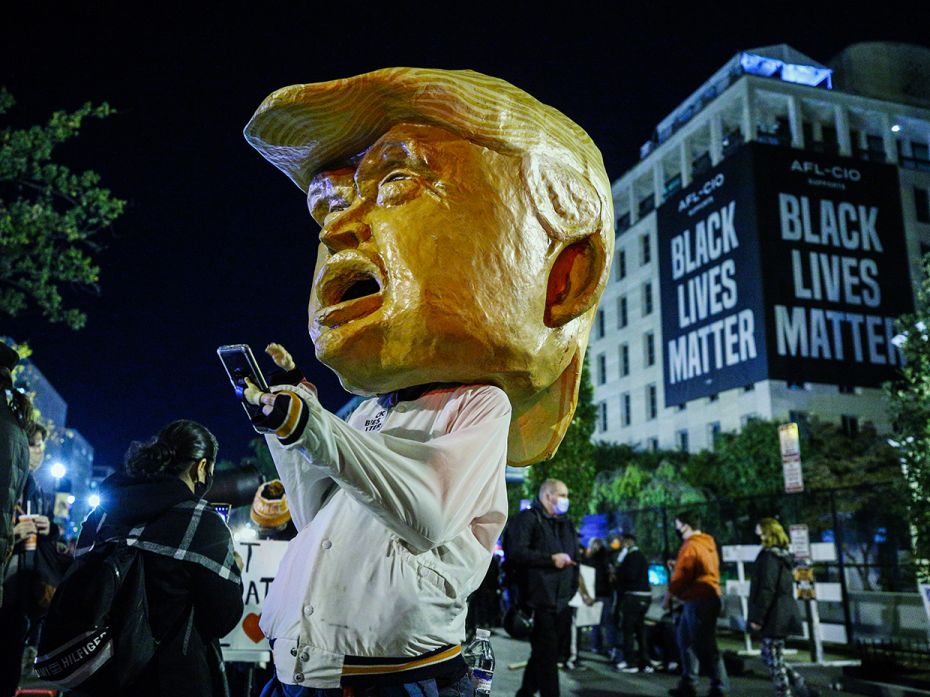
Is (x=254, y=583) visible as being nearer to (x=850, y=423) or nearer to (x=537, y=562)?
(x=537, y=562)

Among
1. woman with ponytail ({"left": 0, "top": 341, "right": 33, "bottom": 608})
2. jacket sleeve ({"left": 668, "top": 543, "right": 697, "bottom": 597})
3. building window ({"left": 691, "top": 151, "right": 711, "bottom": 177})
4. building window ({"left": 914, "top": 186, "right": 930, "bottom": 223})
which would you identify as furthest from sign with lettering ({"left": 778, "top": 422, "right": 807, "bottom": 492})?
building window ({"left": 691, "top": 151, "right": 711, "bottom": 177})

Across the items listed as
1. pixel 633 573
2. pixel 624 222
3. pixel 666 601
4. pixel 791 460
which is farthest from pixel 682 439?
pixel 666 601

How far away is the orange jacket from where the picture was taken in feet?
25.7

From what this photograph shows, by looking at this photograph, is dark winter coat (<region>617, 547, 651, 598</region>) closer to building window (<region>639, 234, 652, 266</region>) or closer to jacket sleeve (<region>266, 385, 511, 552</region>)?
jacket sleeve (<region>266, 385, 511, 552</region>)

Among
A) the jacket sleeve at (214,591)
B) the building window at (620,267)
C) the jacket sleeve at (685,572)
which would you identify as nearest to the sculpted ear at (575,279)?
the jacket sleeve at (214,591)

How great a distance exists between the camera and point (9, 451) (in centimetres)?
294

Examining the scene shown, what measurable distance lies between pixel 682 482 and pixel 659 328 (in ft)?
40.6

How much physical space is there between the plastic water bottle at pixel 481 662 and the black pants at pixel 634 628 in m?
8.27

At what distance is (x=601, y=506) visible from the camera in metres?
29.7

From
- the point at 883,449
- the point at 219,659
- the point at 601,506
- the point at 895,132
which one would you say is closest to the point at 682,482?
the point at 601,506

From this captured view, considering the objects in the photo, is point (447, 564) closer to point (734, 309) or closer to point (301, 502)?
point (301, 502)

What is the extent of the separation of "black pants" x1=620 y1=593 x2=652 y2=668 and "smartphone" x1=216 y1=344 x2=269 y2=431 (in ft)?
30.5

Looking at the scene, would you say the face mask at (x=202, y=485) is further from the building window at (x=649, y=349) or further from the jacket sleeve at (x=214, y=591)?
the building window at (x=649, y=349)

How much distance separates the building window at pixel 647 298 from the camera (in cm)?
4091
